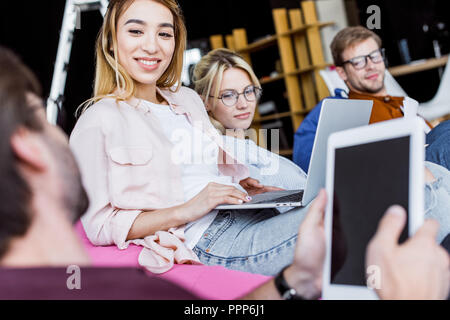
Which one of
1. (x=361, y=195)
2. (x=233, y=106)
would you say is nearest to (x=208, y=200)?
(x=361, y=195)

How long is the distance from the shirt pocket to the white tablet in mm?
682

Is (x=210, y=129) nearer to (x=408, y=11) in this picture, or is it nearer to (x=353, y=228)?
(x=353, y=228)

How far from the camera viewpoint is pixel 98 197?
124 cm

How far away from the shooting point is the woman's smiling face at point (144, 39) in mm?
1409

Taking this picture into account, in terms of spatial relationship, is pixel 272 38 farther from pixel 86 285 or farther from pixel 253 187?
pixel 86 285

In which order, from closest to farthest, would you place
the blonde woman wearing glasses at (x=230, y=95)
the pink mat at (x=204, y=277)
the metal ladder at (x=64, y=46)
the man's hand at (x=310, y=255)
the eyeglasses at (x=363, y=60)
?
1. the man's hand at (x=310, y=255)
2. the pink mat at (x=204, y=277)
3. the blonde woman wearing glasses at (x=230, y=95)
4. the eyeglasses at (x=363, y=60)
5. the metal ladder at (x=64, y=46)

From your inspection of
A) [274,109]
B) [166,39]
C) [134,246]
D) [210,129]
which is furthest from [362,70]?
[274,109]

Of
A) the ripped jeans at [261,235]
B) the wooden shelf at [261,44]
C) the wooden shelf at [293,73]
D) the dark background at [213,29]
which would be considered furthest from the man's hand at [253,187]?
the wooden shelf at [261,44]

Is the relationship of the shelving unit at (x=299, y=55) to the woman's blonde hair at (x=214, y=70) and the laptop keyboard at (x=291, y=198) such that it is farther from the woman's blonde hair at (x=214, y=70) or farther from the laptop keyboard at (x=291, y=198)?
the laptop keyboard at (x=291, y=198)

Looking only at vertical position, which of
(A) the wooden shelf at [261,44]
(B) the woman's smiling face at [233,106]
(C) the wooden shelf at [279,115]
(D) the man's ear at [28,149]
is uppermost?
(A) the wooden shelf at [261,44]

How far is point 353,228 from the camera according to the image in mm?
648

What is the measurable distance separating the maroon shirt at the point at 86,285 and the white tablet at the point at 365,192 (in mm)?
217

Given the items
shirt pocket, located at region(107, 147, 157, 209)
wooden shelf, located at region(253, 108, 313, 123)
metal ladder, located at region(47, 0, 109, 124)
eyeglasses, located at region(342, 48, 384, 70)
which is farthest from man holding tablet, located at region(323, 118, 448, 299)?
wooden shelf, located at region(253, 108, 313, 123)
